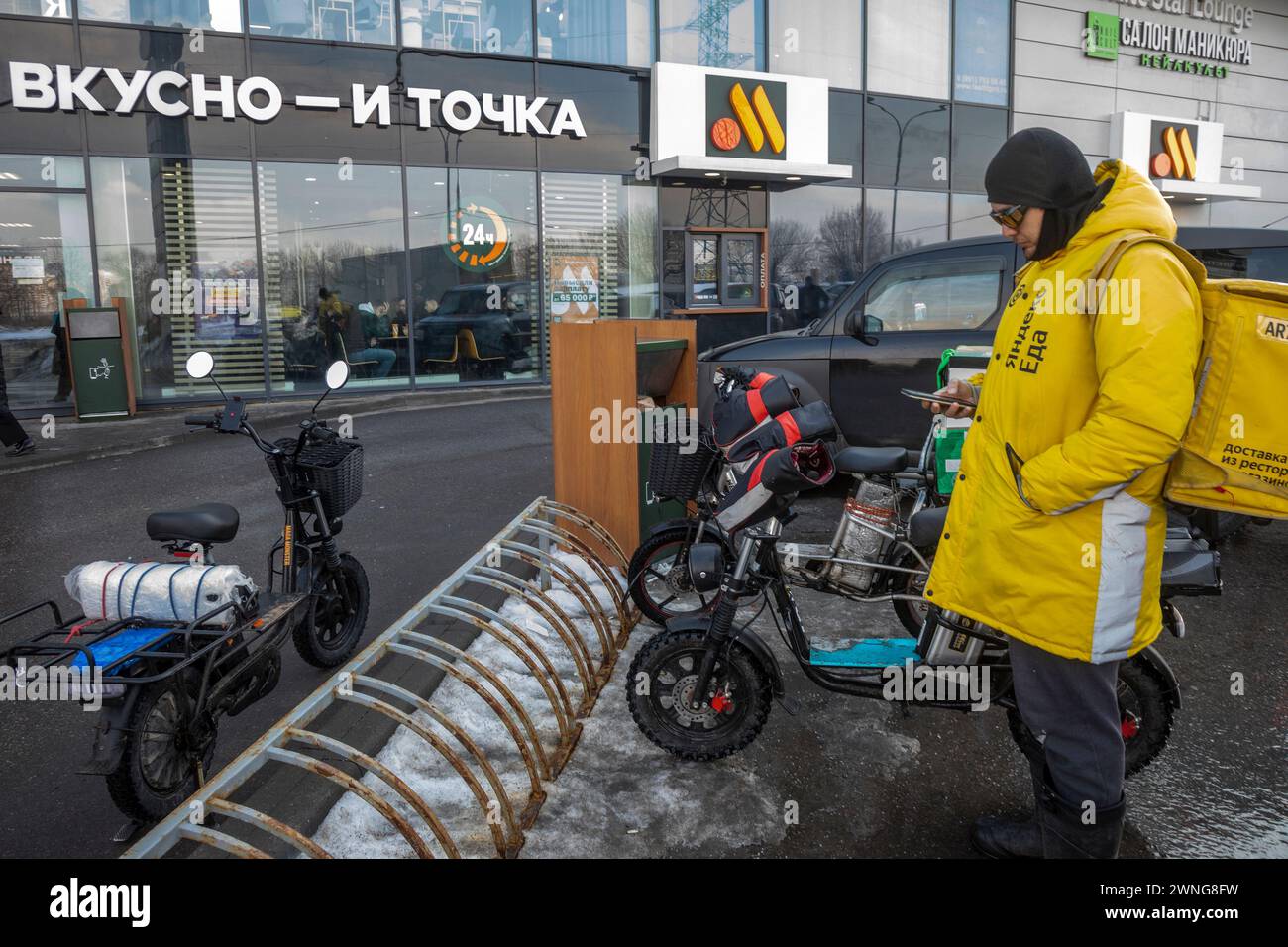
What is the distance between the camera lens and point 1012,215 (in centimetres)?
267

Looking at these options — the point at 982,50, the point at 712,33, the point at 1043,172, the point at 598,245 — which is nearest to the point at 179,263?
the point at 598,245

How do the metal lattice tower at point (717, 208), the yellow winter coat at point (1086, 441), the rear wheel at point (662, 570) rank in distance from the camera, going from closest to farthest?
1. the yellow winter coat at point (1086, 441)
2. the rear wheel at point (662, 570)
3. the metal lattice tower at point (717, 208)

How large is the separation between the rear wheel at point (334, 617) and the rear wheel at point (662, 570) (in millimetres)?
1364

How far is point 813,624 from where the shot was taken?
17.1ft

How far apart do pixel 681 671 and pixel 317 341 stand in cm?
1170

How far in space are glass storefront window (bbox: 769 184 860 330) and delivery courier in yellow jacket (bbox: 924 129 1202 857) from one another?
14.1m

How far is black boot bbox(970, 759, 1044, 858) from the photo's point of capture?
306 centimetres

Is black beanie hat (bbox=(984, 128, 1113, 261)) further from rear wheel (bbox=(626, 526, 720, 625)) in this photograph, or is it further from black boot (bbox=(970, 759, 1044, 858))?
rear wheel (bbox=(626, 526, 720, 625))

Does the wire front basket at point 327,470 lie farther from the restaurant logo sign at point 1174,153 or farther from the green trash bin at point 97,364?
the restaurant logo sign at point 1174,153

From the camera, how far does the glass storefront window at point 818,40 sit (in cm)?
1612

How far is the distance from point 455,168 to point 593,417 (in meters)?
9.97

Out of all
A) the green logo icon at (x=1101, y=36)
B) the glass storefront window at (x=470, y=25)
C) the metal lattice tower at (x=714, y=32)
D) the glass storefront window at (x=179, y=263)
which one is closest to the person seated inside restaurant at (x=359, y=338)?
the glass storefront window at (x=179, y=263)

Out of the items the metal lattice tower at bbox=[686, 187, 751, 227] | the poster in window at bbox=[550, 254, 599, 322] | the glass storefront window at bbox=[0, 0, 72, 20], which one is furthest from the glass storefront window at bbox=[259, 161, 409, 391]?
the metal lattice tower at bbox=[686, 187, 751, 227]
